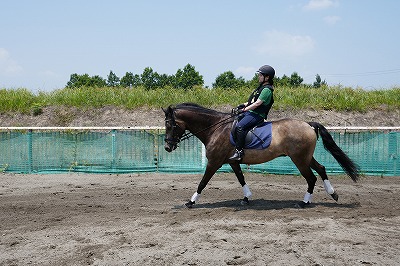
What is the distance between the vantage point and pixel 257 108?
10.2 metres

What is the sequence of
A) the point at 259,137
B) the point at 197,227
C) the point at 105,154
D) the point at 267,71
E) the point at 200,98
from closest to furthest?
the point at 197,227
the point at 267,71
the point at 259,137
the point at 105,154
the point at 200,98

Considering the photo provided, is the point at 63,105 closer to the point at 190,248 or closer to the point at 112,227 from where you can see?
the point at 112,227

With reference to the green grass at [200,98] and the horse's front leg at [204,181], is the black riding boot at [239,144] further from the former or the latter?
the green grass at [200,98]

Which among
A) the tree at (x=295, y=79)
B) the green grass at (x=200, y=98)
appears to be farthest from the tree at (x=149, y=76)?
the green grass at (x=200, y=98)

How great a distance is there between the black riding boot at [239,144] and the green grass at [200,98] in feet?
45.9

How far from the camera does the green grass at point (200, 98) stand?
79.4ft

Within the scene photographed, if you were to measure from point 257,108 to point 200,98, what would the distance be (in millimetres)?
15606

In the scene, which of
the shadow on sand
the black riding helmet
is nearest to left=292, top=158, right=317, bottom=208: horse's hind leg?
the shadow on sand

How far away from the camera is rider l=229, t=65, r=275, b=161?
10.0 metres

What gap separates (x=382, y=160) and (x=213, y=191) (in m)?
6.71

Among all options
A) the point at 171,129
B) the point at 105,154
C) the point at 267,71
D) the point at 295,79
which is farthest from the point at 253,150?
the point at 295,79

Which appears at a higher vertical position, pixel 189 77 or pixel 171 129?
pixel 189 77

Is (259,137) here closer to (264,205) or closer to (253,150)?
(253,150)

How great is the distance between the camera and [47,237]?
789cm
